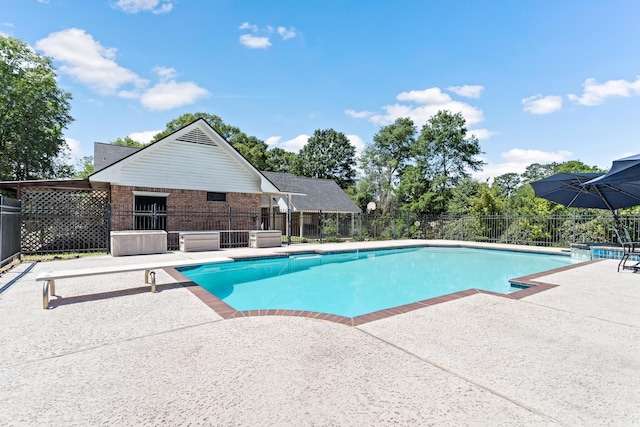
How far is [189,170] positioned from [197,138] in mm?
1630

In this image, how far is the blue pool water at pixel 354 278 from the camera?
7.19 meters

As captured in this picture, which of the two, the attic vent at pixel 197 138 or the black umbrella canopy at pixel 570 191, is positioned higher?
the attic vent at pixel 197 138

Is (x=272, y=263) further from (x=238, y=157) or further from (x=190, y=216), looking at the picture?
(x=238, y=157)

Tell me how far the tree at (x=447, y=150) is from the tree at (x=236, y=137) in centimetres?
1997

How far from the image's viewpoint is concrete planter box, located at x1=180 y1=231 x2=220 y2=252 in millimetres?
13031

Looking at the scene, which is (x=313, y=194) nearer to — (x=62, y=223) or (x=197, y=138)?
(x=197, y=138)

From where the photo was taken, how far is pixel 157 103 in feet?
108

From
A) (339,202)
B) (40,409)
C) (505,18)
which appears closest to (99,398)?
(40,409)

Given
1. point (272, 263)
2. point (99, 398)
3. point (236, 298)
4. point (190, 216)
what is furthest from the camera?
point (190, 216)

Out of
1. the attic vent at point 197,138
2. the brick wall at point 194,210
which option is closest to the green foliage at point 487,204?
the brick wall at point 194,210

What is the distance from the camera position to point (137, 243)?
11523 millimetres

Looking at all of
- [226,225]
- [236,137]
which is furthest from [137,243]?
[236,137]

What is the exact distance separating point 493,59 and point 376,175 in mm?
20863

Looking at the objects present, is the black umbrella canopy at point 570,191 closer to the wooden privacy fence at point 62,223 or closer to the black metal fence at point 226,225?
the black metal fence at point 226,225
